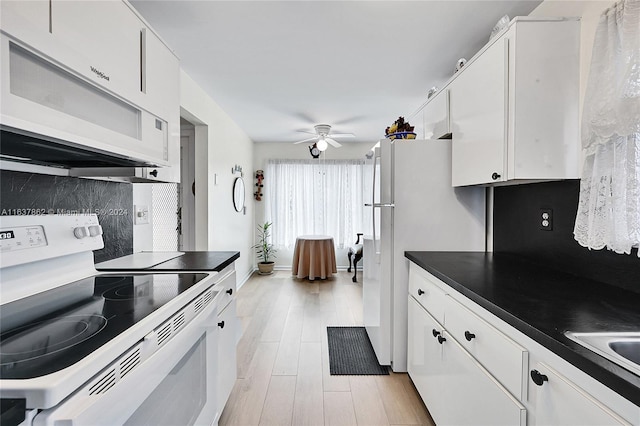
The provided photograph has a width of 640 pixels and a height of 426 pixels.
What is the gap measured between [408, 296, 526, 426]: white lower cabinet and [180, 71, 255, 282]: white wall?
2365 millimetres

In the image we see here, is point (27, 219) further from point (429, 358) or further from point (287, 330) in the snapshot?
point (287, 330)

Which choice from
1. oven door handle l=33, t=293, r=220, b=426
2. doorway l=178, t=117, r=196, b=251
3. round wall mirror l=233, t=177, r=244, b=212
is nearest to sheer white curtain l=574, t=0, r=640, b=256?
oven door handle l=33, t=293, r=220, b=426

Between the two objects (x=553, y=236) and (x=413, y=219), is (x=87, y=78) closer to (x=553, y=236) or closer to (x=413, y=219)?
(x=413, y=219)

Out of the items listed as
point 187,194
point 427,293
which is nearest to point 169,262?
point 427,293

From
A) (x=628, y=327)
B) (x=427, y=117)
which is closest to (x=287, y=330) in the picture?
(x=427, y=117)

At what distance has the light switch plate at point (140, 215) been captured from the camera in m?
2.13

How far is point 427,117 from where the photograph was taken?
2750mm

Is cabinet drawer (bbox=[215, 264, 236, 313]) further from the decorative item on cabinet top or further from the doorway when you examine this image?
the doorway

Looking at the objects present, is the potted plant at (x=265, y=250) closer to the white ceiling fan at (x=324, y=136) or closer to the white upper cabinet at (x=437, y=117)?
the white ceiling fan at (x=324, y=136)

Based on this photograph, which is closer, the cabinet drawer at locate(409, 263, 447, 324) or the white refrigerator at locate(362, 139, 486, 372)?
the cabinet drawer at locate(409, 263, 447, 324)

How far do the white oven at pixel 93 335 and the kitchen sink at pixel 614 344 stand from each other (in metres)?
1.17

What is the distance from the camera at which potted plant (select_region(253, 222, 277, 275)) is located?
223 inches

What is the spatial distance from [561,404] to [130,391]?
1.13 m

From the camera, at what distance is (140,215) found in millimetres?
2189
